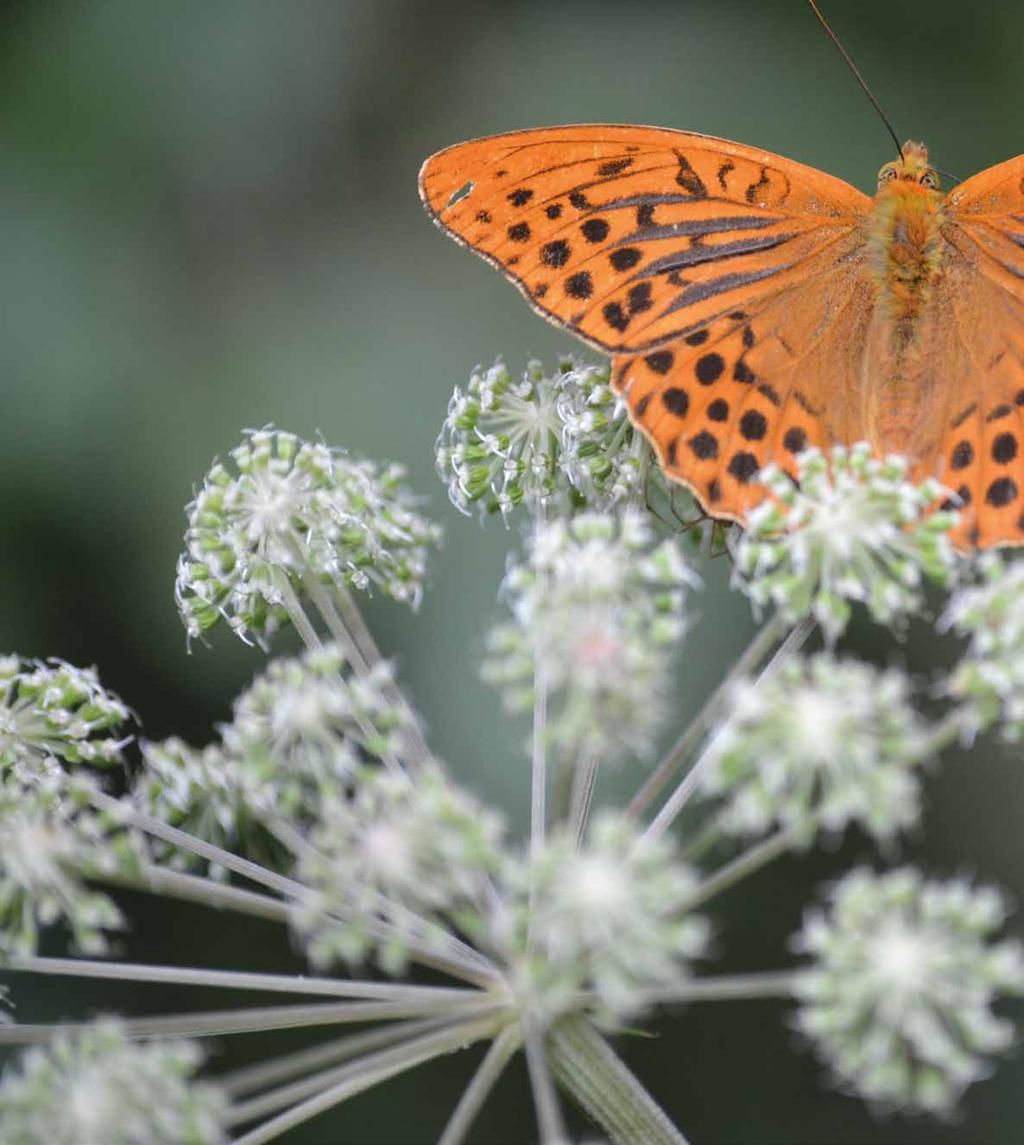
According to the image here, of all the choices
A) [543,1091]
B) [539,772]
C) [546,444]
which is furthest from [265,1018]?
[546,444]

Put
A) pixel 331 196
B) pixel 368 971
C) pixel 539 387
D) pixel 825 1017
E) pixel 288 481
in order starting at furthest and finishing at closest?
pixel 331 196 < pixel 368 971 < pixel 539 387 < pixel 288 481 < pixel 825 1017

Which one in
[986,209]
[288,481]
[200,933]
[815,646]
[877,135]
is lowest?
[200,933]

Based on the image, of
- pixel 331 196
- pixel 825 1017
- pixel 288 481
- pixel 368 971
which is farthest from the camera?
pixel 331 196

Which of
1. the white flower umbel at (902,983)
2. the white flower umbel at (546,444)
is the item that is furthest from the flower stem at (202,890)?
the white flower umbel at (546,444)

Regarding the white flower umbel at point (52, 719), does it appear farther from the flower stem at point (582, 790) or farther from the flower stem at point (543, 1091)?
the flower stem at point (543, 1091)

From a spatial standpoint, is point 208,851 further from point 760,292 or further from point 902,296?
point 902,296

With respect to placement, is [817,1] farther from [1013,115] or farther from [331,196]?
[331,196]

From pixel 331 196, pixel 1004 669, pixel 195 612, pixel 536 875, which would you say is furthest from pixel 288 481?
pixel 331 196
